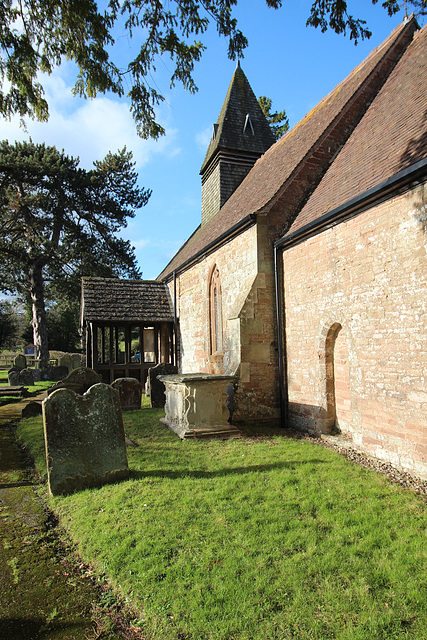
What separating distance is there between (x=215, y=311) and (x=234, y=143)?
27.8 ft

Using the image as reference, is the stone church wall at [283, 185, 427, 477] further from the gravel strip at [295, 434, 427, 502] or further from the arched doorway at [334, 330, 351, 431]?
the gravel strip at [295, 434, 427, 502]

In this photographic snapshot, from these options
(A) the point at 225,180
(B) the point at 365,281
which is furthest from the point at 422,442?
(A) the point at 225,180

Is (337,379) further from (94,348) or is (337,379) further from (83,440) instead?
(94,348)

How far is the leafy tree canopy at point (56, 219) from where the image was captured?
2286cm

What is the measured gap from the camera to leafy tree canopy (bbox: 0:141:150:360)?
22859 millimetres

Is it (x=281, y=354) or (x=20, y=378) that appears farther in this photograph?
(x=20, y=378)

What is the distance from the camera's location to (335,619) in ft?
8.64

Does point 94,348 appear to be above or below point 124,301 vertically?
below

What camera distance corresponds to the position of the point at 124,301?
16062mm

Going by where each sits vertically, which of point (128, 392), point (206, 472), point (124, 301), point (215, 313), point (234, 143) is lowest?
point (206, 472)

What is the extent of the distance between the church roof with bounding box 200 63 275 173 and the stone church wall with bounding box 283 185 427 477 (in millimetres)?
10495

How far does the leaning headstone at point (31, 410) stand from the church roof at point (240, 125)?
490 inches

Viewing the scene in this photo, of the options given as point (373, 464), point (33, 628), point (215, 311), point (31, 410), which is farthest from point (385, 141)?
point (31, 410)

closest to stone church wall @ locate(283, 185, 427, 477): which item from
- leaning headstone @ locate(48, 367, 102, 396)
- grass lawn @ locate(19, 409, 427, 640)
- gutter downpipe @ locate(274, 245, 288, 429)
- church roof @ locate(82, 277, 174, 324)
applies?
gutter downpipe @ locate(274, 245, 288, 429)
